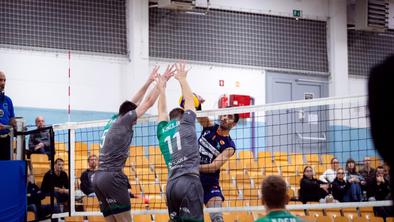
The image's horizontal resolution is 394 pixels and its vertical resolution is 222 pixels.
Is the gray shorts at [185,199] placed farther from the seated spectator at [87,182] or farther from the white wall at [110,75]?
the white wall at [110,75]

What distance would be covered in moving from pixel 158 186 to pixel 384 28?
11356mm

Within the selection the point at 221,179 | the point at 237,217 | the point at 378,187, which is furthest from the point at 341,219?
the point at 221,179

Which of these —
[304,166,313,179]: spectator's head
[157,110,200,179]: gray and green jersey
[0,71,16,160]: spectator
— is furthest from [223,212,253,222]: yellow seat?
[157,110,200,179]: gray and green jersey

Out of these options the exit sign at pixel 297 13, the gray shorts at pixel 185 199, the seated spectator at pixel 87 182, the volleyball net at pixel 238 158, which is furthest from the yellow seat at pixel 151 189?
the exit sign at pixel 297 13

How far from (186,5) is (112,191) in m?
12.6

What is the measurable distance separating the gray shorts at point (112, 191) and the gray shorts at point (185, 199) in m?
1.09

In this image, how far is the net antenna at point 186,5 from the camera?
20438mm

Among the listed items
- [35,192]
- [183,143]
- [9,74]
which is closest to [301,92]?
[9,74]

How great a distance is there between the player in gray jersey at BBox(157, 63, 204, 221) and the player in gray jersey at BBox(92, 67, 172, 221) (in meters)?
0.62

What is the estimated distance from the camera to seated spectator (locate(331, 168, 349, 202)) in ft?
50.6

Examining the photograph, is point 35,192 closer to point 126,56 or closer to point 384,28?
point 126,56

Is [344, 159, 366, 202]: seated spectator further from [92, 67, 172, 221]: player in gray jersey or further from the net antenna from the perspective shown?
[92, 67, 172, 221]: player in gray jersey

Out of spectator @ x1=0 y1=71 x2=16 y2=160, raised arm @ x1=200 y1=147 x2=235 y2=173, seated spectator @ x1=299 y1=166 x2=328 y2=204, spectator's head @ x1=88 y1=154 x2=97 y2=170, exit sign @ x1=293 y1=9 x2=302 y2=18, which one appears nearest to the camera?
raised arm @ x1=200 y1=147 x2=235 y2=173

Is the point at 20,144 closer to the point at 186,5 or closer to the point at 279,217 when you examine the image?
the point at 279,217
